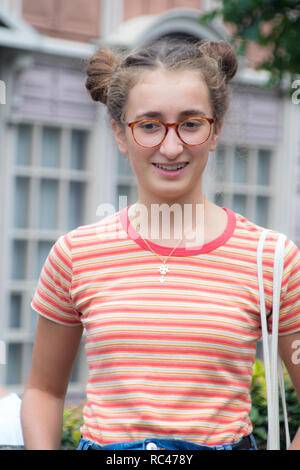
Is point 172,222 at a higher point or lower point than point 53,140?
lower

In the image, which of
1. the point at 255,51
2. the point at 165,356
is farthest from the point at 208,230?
the point at 255,51

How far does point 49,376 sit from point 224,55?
0.91 meters

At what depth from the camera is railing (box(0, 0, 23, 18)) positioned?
7445mm

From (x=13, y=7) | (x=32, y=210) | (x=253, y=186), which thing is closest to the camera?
(x=13, y=7)

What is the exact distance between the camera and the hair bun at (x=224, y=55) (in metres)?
2.06

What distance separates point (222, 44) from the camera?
209 cm

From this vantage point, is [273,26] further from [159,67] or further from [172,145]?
[172,145]

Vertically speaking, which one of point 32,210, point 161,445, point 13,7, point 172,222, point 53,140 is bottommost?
point 161,445

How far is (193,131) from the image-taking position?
1.85 meters

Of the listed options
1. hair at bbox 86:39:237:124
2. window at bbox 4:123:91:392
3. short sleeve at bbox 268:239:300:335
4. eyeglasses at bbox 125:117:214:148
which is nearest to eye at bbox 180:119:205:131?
eyeglasses at bbox 125:117:214:148

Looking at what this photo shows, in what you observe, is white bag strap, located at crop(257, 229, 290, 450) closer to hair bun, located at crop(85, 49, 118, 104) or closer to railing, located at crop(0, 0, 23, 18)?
hair bun, located at crop(85, 49, 118, 104)

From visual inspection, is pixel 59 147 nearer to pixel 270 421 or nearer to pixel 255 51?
pixel 255 51

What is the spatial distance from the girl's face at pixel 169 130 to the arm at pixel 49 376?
1.31 feet

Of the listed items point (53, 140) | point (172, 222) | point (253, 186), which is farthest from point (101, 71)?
point (253, 186)
